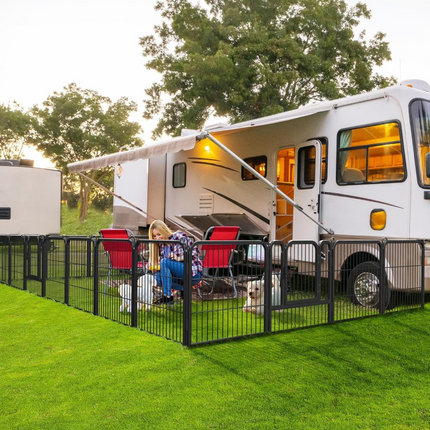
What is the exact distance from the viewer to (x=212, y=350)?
4637mm

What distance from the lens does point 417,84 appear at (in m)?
7.12

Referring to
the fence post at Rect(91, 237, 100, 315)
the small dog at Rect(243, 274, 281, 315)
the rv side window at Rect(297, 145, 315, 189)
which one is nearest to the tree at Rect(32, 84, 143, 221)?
the rv side window at Rect(297, 145, 315, 189)

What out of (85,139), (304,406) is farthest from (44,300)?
(85,139)

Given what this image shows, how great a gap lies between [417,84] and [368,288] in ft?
9.62

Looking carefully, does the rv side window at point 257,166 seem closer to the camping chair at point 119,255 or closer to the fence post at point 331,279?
the fence post at point 331,279

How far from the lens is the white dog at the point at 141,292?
5325mm

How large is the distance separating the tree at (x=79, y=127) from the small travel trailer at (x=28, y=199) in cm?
1369

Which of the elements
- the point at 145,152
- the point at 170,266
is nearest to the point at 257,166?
the point at 145,152

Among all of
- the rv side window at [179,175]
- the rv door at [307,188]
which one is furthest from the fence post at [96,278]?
the rv side window at [179,175]

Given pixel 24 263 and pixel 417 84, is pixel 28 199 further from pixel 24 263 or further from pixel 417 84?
pixel 417 84

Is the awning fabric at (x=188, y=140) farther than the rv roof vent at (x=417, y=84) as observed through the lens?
Yes

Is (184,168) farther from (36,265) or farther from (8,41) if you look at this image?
(8,41)

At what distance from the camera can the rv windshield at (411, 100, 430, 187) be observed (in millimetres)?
6539

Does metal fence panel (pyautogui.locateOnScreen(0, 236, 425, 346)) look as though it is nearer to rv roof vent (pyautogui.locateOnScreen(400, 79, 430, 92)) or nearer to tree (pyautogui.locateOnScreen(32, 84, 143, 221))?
rv roof vent (pyautogui.locateOnScreen(400, 79, 430, 92))
